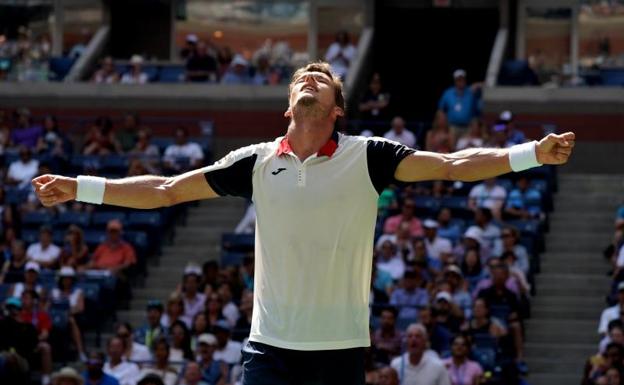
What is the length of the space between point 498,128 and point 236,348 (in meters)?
4.96

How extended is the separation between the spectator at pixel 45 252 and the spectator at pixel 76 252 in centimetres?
9

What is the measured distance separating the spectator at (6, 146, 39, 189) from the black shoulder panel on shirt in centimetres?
1391

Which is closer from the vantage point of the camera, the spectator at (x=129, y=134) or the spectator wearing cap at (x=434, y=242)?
the spectator wearing cap at (x=434, y=242)

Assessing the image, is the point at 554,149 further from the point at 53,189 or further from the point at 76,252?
the point at 76,252

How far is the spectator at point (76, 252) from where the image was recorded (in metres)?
17.3

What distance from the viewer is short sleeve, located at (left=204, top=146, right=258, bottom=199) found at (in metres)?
6.13

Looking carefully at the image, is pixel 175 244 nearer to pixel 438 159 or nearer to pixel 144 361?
pixel 144 361

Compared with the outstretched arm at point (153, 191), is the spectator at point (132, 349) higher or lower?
lower

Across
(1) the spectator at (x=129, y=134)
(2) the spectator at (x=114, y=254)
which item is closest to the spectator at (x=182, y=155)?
(1) the spectator at (x=129, y=134)

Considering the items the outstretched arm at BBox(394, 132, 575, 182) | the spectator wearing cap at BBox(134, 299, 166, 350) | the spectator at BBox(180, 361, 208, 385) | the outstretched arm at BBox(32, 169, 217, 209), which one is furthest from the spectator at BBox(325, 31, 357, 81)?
the outstretched arm at BBox(394, 132, 575, 182)

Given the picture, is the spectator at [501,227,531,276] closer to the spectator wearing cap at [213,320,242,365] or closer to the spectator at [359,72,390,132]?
the spectator wearing cap at [213,320,242,365]

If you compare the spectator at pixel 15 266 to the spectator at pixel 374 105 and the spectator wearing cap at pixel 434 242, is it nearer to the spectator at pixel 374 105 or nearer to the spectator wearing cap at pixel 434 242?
the spectator wearing cap at pixel 434 242

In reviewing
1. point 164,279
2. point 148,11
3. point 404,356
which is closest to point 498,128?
point 164,279

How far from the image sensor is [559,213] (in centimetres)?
1909
